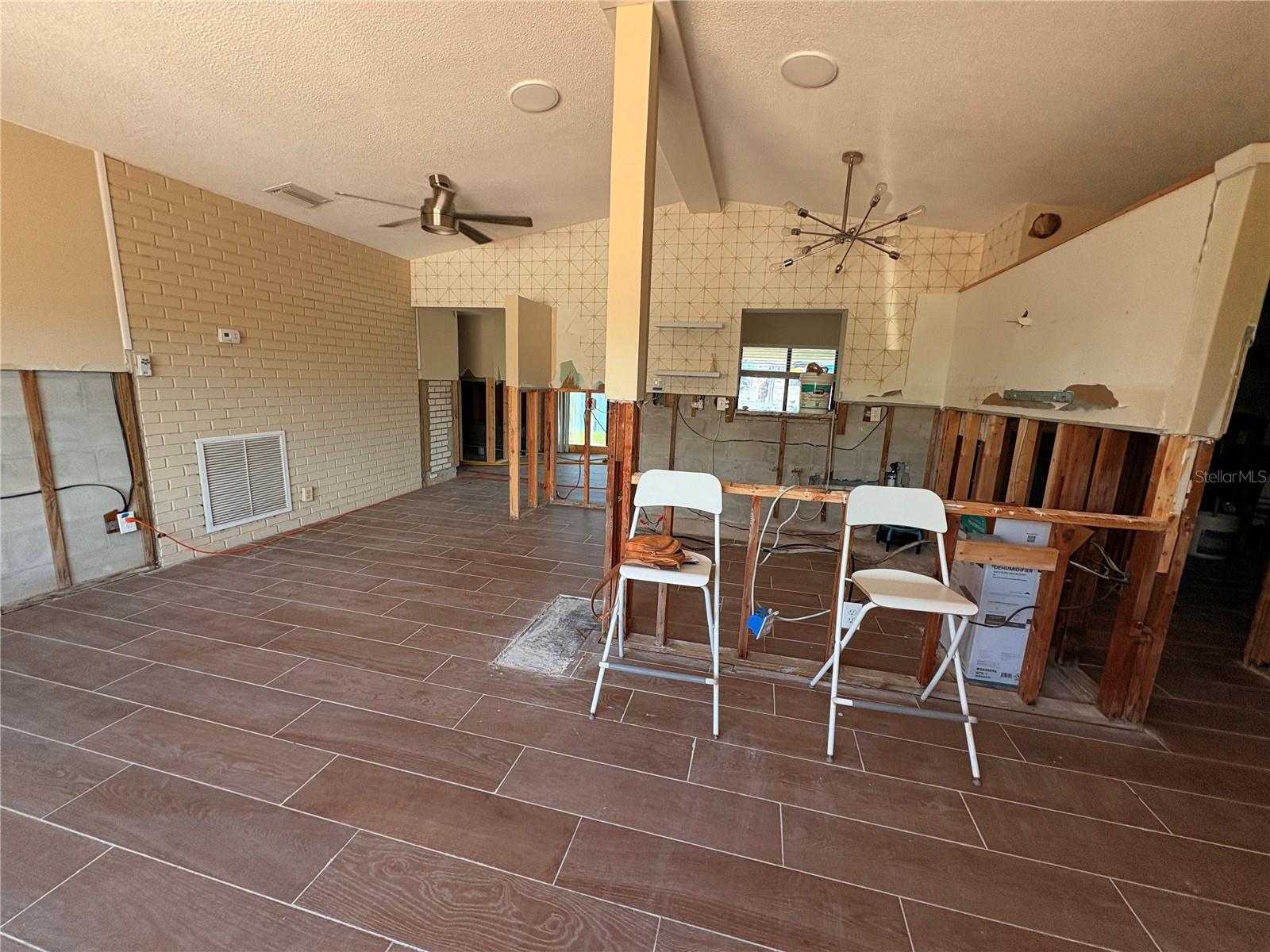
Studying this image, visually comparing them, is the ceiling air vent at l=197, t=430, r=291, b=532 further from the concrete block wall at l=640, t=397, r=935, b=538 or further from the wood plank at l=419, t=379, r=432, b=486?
the concrete block wall at l=640, t=397, r=935, b=538

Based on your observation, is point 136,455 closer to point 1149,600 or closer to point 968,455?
point 1149,600

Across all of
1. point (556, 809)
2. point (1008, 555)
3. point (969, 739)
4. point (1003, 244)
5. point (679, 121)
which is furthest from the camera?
point (1003, 244)

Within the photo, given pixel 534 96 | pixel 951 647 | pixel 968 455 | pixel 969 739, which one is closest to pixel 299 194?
pixel 534 96

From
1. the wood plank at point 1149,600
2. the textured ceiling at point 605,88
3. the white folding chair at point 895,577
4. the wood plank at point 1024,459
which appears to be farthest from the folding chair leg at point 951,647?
the textured ceiling at point 605,88

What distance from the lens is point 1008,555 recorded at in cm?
215

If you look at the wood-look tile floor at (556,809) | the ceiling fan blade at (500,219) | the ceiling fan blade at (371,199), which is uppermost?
the ceiling fan blade at (371,199)

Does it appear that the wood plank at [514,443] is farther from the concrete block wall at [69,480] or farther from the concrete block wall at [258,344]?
the concrete block wall at [69,480]

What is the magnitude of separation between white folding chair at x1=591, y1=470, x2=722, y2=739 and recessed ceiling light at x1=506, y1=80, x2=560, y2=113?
2.27 meters

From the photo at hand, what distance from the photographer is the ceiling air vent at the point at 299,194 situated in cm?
358

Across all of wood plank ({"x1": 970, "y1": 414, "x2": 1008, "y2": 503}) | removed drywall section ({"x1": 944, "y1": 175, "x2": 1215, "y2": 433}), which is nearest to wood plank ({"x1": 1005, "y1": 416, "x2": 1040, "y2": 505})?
removed drywall section ({"x1": 944, "y1": 175, "x2": 1215, "y2": 433})

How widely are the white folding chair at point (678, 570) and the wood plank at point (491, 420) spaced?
16.0 feet

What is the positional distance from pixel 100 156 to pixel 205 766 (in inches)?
140

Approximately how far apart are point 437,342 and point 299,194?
241cm

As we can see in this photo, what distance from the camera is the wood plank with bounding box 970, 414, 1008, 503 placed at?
3404mm
